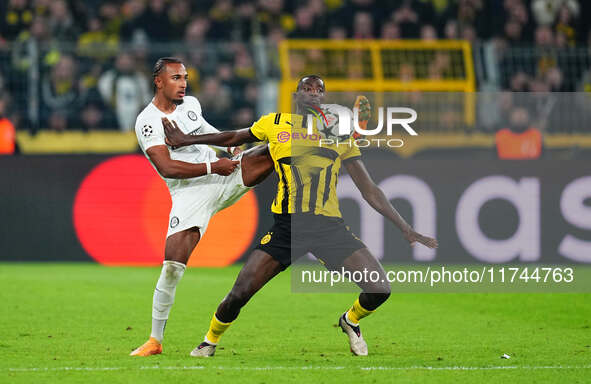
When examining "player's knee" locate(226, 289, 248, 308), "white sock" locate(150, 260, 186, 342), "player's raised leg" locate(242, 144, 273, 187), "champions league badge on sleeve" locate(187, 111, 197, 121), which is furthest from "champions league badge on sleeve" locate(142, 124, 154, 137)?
"player's knee" locate(226, 289, 248, 308)

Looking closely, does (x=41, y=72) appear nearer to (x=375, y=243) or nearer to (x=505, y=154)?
(x=375, y=243)

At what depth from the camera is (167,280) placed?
25.8 feet

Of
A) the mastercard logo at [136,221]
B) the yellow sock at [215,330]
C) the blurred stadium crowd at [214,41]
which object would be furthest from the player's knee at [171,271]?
the blurred stadium crowd at [214,41]

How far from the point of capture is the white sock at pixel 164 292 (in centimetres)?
783

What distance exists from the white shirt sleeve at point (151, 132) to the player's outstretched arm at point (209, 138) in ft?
0.14

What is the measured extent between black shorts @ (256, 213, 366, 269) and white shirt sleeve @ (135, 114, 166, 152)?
1.06 meters

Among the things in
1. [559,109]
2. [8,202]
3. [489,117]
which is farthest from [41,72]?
[559,109]

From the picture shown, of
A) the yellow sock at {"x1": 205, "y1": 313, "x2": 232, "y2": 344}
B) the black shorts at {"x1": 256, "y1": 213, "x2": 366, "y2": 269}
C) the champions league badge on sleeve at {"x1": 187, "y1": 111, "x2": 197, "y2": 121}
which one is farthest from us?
the champions league badge on sleeve at {"x1": 187, "y1": 111, "x2": 197, "y2": 121}

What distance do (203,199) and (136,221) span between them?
6.88 meters

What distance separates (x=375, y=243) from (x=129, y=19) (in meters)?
6.64

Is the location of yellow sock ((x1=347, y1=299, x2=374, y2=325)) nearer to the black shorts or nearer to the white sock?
the black shorts

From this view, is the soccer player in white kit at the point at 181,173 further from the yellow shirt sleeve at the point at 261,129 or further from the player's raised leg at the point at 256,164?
the yellow shirt sleeve at the point at 261,129

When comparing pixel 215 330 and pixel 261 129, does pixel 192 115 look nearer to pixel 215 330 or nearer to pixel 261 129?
pixel 261 129

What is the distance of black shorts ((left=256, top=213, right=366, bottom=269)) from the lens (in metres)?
7.64
